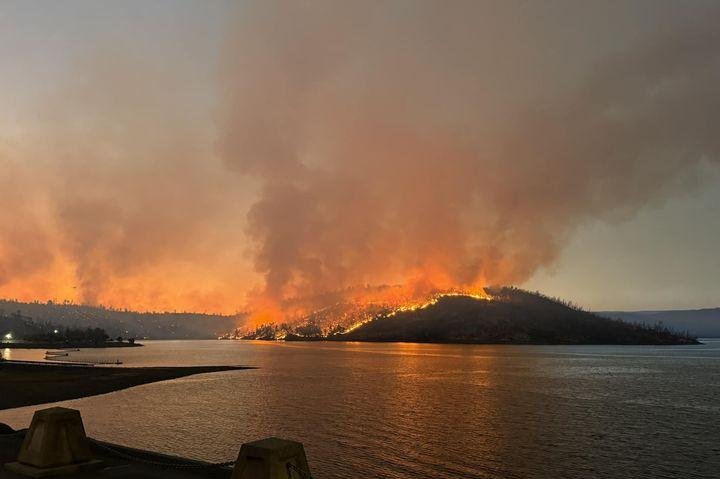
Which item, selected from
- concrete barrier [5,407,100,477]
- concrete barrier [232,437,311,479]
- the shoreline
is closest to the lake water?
the shoreline

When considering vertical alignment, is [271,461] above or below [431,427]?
above

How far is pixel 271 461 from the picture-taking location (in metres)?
11.5

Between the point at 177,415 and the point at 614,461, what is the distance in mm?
48237

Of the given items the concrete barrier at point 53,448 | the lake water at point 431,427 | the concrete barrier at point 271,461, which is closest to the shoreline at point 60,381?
the lake water at point 431,427

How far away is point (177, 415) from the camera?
60.0m

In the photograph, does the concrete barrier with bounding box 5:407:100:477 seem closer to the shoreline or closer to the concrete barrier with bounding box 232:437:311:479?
the concrete barrier with bounding box 232:437:311:479

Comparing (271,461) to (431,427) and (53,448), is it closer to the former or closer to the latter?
(53,448)

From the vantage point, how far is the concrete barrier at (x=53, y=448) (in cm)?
1747

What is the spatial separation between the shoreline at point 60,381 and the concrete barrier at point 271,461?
65297 millimetres

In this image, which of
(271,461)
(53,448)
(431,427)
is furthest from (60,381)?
(271,461)

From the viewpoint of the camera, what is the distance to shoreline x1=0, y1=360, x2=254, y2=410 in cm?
6835

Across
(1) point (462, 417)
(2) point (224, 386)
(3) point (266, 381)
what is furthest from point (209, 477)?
(3) point (266, 381)

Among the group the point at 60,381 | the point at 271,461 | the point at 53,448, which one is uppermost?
the point at 271,461

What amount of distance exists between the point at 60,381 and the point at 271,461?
306ft
